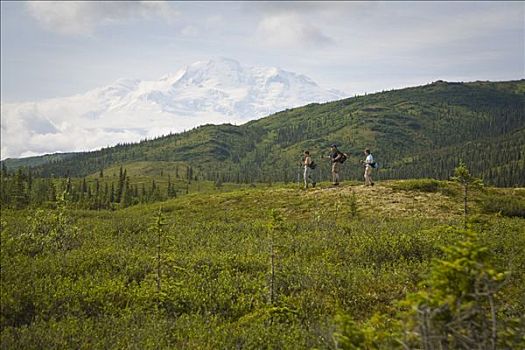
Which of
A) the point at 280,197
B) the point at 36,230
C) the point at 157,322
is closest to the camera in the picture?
the point at 157,322

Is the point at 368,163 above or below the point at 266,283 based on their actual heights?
above

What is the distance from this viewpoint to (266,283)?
45.4 feet

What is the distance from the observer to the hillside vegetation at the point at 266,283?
20.0ft

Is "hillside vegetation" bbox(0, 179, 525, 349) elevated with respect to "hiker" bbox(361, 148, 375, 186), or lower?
lower

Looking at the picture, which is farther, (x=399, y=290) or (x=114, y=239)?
(x=114, y=239)

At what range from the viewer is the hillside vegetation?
610 cm

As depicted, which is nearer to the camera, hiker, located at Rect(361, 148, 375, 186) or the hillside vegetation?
the hillside vegetation

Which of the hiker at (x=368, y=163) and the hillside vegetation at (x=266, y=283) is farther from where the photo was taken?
the hiker at (x=368, y=163)

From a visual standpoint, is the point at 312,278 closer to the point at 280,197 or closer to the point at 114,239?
the point at 114,239

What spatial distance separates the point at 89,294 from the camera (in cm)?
1264

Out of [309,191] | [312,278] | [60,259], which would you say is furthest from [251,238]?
[309,191]

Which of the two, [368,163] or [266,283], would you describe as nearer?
[266,283]

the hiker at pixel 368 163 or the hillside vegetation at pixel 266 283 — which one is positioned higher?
the hiker at pixel 368 163

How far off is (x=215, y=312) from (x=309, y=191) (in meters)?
22.3
